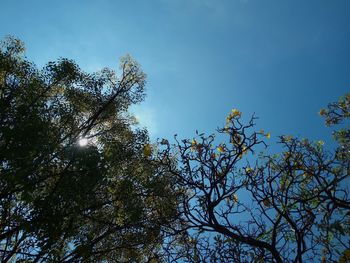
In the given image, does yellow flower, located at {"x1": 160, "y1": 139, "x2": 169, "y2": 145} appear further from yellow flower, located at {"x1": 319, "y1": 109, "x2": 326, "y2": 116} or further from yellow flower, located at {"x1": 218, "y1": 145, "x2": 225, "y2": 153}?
yellow flower, located at {"x1": 319, "y1": 109, "x2": 326, "y2": 116}

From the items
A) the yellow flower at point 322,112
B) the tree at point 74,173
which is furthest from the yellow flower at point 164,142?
the yellow flower at point 322,112

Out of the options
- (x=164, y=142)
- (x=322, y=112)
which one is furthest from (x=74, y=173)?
(x=322, y=112)

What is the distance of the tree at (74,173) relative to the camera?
7406mm

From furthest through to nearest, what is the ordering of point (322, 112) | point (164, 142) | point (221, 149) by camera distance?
point (322, 112) < point (164, 142) < point (221, 149)

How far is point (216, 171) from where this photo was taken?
6.95m

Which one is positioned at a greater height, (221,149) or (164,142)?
(164,142)

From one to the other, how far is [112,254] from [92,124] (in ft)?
15.5

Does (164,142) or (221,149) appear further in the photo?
(164,142)

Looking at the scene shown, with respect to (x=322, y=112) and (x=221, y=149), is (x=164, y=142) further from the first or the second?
(x=322, y=112)

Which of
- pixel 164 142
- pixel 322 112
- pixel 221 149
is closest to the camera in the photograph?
pixel 221 149

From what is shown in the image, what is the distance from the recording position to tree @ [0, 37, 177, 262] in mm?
7406

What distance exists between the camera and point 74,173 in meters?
7.96

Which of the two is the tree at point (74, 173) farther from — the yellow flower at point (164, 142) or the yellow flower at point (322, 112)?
the yellow flower at point (322, 112)

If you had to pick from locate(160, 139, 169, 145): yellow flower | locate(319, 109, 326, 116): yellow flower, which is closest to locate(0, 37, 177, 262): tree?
locate(160, 139, 169, 145): yellow flower
